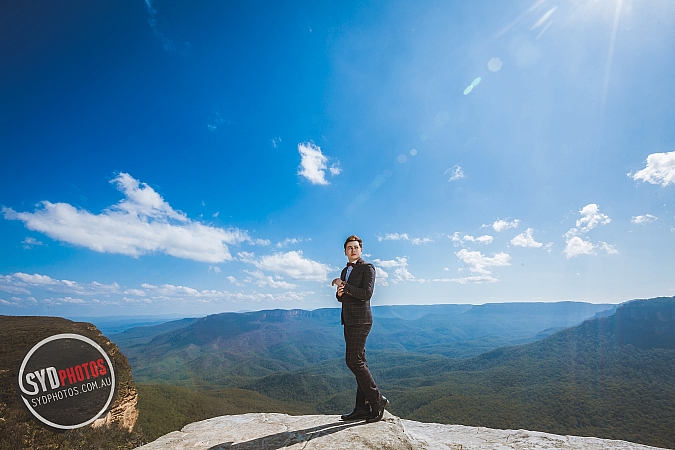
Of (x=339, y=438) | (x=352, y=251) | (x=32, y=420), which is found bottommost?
(x=32, y=420)

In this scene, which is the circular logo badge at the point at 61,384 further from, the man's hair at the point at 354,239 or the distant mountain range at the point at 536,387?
the distant mountain range at the point at 536,387

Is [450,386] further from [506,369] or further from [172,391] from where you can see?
[172,391]

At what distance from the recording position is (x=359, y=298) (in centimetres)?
441

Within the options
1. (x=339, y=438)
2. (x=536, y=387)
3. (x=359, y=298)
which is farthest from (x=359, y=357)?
(x=536, y=387)

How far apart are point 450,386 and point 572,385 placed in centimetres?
3470

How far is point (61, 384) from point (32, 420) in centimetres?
151

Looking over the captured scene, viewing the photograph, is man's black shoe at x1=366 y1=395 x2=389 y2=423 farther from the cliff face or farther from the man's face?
the cliff face

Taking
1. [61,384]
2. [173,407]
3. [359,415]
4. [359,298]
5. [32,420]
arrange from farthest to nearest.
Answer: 1. [173,407]
2. [61,384]
3. [32,420]
4. [359,415]
5. [359,298]

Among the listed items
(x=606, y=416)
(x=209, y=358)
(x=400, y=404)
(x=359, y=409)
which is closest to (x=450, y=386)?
(x=400, y=404)

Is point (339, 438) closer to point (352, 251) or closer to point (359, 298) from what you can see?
point (359, 298)

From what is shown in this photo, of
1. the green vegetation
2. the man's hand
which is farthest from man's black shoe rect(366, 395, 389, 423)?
the green vegetation

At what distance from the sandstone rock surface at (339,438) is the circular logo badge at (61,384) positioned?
9.67 m

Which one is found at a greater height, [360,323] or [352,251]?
[352,251]

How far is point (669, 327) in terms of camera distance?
372 feet
